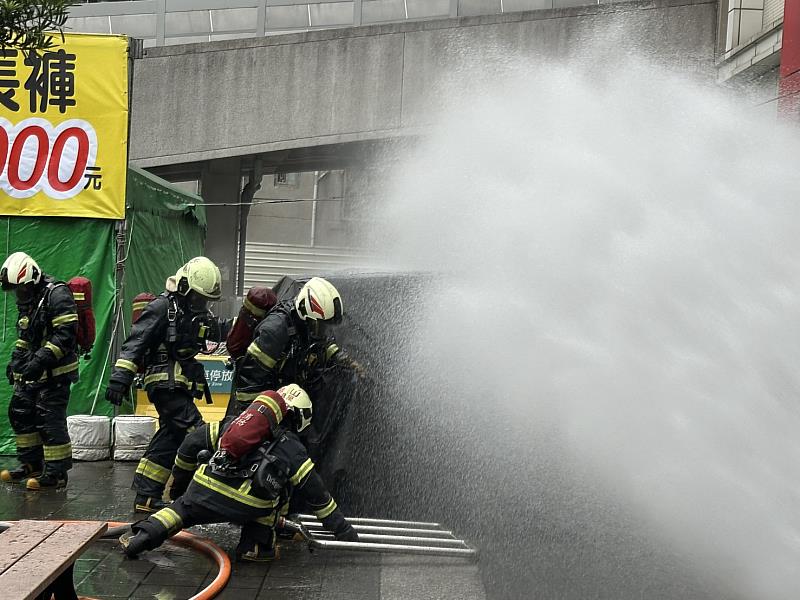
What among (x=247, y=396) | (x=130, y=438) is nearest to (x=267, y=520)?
(x=247, y=396)

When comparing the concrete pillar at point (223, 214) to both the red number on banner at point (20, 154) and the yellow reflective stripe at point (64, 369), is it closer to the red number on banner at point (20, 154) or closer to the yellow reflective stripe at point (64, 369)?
the red number on banner at point (20, 154)

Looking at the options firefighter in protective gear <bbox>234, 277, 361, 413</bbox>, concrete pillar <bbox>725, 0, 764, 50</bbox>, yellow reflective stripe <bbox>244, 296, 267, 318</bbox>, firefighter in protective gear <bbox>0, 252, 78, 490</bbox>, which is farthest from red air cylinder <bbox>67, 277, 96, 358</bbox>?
concrete pillar <bbox>725, 0, 764, 50</bbox>

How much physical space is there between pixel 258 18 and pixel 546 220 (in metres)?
12.7

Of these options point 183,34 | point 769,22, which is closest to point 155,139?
point 183,34

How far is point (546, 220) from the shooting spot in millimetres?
6848

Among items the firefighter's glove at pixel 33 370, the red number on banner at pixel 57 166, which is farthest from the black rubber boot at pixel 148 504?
the red number on banner at pixel 57 166

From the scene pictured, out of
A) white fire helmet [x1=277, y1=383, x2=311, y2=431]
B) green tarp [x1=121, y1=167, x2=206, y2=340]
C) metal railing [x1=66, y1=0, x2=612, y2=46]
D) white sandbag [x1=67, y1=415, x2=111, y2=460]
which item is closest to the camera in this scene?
white fire helmet [x1=277, y1=383, x2=311, y2=431]

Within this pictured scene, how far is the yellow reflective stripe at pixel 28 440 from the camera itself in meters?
8.19

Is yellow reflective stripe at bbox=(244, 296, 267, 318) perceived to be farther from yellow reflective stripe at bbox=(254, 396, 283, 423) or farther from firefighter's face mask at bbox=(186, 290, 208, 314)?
yellow reflective stripe at bbox=(254, 396, 283, 423)

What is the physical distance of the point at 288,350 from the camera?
6496 millimetres

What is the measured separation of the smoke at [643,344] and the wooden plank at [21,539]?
236 cm

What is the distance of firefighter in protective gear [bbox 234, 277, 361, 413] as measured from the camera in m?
6.38

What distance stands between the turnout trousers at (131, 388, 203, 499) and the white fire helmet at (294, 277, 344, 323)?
137 centimetres

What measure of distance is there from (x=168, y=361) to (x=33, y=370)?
1.50 metres
